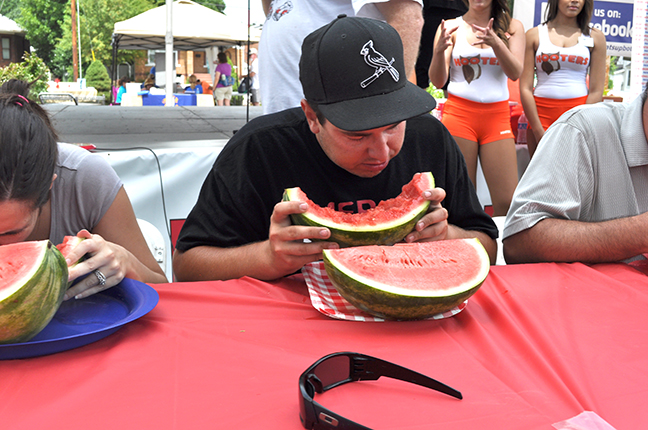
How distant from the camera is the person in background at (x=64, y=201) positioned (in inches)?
51.8

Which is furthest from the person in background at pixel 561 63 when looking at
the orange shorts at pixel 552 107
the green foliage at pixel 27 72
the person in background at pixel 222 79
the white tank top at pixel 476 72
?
the person in background at pixel 222 79

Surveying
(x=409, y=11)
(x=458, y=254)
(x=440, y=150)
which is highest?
(x=409, y=11)

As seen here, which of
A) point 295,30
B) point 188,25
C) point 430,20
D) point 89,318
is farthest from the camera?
point 188,25

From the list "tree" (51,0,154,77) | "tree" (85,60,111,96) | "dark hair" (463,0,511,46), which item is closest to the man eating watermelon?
"dark hair" (463,0,511,46)

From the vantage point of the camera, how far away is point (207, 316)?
128 cm

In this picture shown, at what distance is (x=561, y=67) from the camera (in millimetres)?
4445

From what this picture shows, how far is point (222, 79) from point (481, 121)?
15879 millimetres

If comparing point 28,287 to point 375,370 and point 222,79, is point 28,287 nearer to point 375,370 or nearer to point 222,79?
point 375,370

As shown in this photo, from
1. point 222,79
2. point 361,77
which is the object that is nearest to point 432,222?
point 361,77

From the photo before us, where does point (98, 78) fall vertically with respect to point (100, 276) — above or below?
above

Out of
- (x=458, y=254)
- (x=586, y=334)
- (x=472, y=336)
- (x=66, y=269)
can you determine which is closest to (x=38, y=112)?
(x=66, y=269)

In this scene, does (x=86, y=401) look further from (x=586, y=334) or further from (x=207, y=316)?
(x=586, y=334)

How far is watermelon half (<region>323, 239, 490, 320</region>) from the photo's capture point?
1189 millimetres

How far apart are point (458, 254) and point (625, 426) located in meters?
0.59
